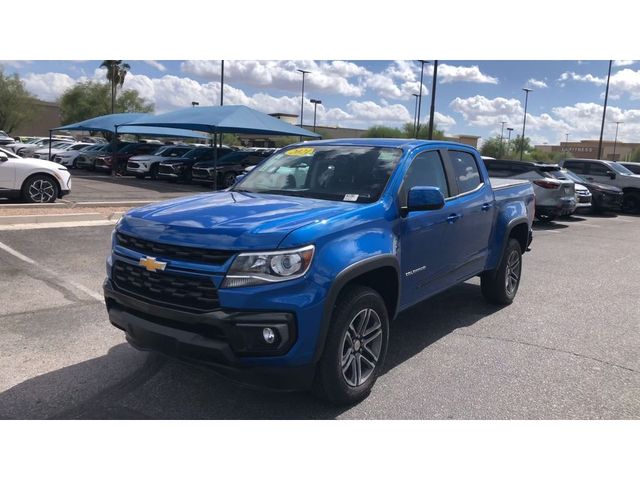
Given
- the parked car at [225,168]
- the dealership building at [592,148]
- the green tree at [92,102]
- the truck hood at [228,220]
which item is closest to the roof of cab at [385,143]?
the truck hood at [228,220]

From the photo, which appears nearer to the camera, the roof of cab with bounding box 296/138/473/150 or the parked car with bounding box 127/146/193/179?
the roof of cab with bounding box 296/138/473/150

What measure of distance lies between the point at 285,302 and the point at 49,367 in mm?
2252

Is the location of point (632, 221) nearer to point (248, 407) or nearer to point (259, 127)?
point (259, 127)

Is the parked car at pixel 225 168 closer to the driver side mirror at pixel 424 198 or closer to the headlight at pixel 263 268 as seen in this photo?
the driver side mirror at pixel 424 198

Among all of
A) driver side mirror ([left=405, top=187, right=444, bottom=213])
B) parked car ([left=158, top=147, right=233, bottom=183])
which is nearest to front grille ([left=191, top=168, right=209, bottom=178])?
parked car ([left=158, top=147, right=233, bottom=183])

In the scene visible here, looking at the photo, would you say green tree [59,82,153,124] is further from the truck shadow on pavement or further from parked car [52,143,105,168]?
the truck shadow on pavement

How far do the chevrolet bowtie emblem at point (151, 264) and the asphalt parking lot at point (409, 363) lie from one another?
67 centimetres

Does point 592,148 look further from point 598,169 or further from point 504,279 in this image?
point 504,279

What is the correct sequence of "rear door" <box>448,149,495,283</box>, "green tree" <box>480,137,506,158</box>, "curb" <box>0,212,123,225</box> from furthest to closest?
"green tree" <box>480,137,506,158</box>, "curb" <box>0,212,123,225</box>, "rear door" <box>448,149,495,283</box>

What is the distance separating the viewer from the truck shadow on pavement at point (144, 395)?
3.50 m

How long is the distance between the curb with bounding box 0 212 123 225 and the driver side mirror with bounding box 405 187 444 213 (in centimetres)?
836

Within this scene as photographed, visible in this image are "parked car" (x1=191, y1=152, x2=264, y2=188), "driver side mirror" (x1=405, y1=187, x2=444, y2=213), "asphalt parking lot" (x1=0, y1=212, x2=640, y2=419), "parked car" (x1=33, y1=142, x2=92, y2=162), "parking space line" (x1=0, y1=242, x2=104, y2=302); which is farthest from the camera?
"parked car" (x1=33, y1=142, x2=92, y2=162)

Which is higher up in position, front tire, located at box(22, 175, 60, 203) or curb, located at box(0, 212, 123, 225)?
front tire, located at box(22, 175, 60, 203)

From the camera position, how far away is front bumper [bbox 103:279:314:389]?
3082 mm
